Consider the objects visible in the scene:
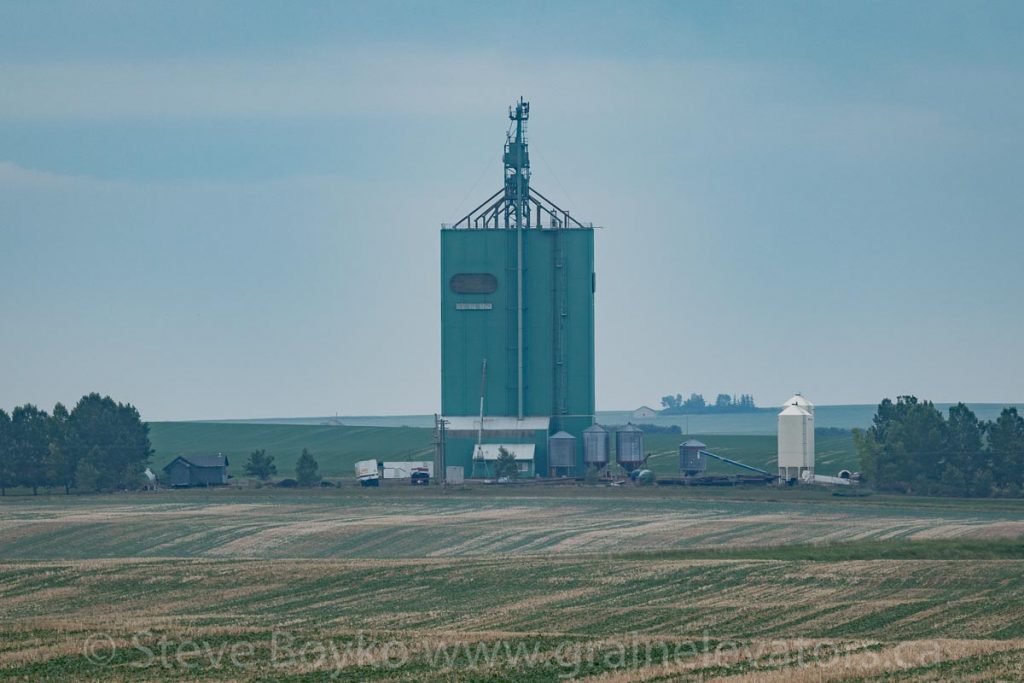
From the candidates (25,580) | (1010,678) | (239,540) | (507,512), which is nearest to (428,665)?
(1010,678)

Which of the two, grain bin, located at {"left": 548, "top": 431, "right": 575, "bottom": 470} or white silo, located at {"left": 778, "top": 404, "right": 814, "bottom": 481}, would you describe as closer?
white silo, located at {"left": 778, "top": 404, "right": 814, "bottom": 481}

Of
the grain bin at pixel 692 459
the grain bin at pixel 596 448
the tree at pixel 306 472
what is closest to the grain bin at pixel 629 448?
the grain bin at pixel 692 459

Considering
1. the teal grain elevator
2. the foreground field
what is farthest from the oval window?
the foreground field

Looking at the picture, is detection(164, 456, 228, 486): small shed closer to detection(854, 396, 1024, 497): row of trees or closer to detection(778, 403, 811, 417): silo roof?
detection(778, 403, 811, 417): silo roof

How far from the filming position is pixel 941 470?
120 m

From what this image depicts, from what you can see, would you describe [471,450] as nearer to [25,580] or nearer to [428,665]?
[25,580]

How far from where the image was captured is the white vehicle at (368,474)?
13388 cm

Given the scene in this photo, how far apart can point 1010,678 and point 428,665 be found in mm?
13617

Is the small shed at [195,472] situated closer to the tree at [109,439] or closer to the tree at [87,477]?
the tree at [109,439]

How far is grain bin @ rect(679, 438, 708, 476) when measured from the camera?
139m

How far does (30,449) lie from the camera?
130 metres

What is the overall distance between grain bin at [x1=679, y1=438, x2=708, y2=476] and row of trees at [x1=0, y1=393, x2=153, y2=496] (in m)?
43.8

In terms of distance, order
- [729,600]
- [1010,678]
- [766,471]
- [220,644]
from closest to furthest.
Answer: [1010,678] < [220,644] < [729,600] < [766,471]

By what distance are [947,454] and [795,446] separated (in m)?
15.7
